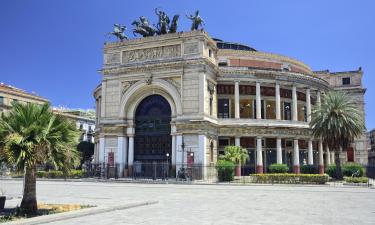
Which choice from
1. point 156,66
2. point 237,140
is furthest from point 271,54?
point 156,66

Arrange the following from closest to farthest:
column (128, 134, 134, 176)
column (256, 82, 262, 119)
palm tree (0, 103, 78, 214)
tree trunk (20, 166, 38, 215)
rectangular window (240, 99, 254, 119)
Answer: palm tree (0, 103, 78, 214), tree trunk (20, 166, 38, 215), column (128, 134, 134, 176), column (256, 82, 262, 119), rectangular window (240, 99, 254, 119)

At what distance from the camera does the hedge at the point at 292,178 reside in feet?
136

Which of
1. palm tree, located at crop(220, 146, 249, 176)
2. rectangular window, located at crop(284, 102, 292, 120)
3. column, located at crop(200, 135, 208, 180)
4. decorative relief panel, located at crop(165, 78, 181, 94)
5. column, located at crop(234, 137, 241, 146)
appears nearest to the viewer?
column, located at crop(200, 135, 208, 180)

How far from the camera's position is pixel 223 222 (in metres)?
15.0

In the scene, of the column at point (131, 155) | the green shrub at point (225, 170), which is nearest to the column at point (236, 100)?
the green shrub at point (225, 170)

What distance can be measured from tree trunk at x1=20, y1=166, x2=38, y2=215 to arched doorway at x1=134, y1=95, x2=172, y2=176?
32596 mm

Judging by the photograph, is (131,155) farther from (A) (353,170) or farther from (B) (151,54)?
(A) (353,170)

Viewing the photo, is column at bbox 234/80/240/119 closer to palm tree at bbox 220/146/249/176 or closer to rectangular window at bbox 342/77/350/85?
palm tree at bbox 220/146/249/176

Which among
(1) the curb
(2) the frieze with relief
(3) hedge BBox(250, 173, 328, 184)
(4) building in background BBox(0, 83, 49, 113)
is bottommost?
(1) the curb

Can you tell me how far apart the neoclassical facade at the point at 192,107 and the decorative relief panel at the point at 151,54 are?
13 centimetres

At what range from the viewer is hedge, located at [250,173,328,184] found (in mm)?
41531

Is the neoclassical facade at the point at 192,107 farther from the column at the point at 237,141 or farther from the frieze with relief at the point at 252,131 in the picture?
the column at the point at 237,141

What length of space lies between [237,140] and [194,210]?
3577cm

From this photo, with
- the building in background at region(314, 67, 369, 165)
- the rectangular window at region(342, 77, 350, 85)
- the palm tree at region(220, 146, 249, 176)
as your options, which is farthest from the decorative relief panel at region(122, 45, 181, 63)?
the rectangular window at region(342, 77, 350, 85)
